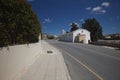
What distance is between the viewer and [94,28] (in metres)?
110

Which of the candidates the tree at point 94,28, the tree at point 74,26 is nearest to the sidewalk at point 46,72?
the tree at point 94,28

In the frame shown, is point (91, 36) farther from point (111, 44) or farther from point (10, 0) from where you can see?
point (10, 0)

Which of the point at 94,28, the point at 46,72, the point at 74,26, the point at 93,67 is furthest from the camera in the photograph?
the point at 74,26

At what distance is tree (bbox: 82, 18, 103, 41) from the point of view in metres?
105

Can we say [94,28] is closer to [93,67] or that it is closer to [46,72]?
[93,67]

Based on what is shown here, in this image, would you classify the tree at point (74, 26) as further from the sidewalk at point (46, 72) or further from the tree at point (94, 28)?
the sidewalk at point (46, 72)

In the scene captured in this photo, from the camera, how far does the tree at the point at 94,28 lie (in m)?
105

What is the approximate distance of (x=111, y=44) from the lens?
158ft

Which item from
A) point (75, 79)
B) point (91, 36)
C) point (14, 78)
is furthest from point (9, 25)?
point (91, 36)

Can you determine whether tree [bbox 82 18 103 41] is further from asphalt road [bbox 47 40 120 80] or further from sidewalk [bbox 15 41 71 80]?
sidewalk [bbox 15 41 71 80]

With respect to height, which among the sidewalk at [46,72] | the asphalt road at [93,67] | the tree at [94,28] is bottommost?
the asphalt road at [93,67]

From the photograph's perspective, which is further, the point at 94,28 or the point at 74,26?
the point at 74,26

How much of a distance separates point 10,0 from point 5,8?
45cm

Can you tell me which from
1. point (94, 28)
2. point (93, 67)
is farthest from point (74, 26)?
point (93, 67)
